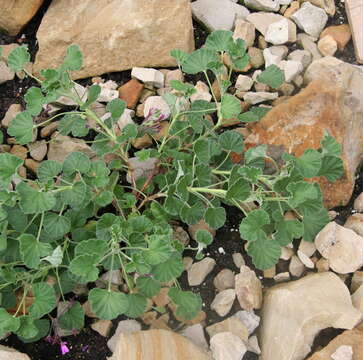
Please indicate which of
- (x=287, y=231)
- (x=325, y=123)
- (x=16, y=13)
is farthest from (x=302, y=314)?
(x=16, y=13)

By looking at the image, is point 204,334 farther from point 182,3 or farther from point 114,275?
point 182,3

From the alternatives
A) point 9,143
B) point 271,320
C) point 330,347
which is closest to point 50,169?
point 9,143

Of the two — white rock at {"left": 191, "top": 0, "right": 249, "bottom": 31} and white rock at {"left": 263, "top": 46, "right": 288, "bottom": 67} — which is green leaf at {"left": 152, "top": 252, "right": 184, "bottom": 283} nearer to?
white rock at {"left": 263, "top": 46, "right": 288, "bottom": 67}

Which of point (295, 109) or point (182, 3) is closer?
point (295, 109)

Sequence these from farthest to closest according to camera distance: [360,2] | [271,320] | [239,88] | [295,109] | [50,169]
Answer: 1. [360,2]
2. [239,88]
3. [295,109]
4. [271,320]
5. [50,169]

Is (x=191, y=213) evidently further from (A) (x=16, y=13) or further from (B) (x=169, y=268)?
(A) (x=16, y=13)

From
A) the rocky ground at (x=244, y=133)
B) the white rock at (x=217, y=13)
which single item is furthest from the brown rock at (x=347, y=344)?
the white rock at (x=217, y=13)

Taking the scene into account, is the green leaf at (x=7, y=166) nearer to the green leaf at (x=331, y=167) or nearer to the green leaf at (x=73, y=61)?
the green leaf at (x=73, y=61)
